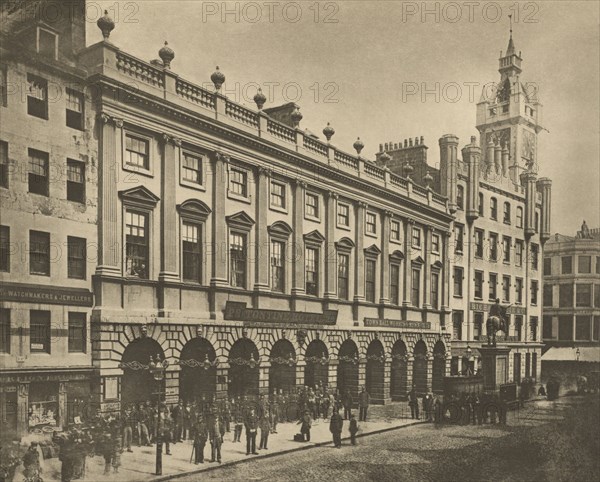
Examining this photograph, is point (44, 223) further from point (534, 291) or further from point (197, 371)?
point (534, 291)

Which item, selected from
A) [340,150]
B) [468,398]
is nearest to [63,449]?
[468,398]

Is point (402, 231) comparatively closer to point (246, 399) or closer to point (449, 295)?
point (449, 295)

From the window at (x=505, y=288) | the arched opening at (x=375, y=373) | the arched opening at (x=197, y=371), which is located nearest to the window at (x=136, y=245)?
the arched opening at (x=197, y=371)

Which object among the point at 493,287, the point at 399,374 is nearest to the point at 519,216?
the point at 493,287

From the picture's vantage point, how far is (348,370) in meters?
29.5

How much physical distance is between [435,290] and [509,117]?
1227 cm

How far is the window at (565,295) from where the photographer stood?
27641 mm

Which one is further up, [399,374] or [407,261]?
[407,261]

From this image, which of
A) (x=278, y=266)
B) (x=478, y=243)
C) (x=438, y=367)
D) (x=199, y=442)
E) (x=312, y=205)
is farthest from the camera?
(x=478, y=243)

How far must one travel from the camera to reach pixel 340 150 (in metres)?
28.5

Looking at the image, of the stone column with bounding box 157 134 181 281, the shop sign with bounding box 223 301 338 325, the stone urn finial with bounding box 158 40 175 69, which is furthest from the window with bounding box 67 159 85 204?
the shop sign with bounding box 223 301 338 325

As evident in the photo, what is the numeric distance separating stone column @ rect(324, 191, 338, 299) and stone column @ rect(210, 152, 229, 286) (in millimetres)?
6551

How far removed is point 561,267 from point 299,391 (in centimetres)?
1334

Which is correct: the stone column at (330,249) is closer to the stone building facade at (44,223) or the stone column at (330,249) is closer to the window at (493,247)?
A: the stone building facade at (44,223)
